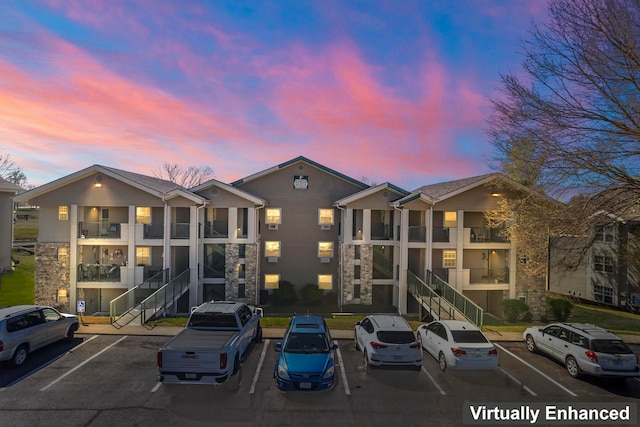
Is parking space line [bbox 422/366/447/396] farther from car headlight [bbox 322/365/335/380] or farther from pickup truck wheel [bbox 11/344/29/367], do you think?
pickup truck wheel [bbox 11/344/29/367]

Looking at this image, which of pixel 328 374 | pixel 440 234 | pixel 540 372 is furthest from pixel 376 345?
pixel 440 234

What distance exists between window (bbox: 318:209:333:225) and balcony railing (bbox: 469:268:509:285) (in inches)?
408

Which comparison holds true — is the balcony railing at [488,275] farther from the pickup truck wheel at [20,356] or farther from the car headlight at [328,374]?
the pickup truck wheel at [20,356]

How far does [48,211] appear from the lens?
2261 cm

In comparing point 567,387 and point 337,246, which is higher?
point 337,246

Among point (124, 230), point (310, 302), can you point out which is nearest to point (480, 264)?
point (310, 302)

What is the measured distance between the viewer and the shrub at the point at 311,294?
2595 centimetres

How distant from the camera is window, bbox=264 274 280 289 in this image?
2708cm

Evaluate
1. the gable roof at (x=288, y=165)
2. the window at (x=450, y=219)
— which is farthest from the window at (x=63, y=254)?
the window at (x=450, y=219)

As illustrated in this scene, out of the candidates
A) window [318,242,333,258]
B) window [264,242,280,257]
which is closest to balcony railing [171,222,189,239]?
window [264,242,280,257]

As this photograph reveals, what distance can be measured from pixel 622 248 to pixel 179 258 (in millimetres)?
29008

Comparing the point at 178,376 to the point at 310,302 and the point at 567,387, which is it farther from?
the point at 310,302

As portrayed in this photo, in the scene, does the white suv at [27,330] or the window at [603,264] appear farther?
the window at [603,264]

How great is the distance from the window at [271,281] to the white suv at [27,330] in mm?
13248
